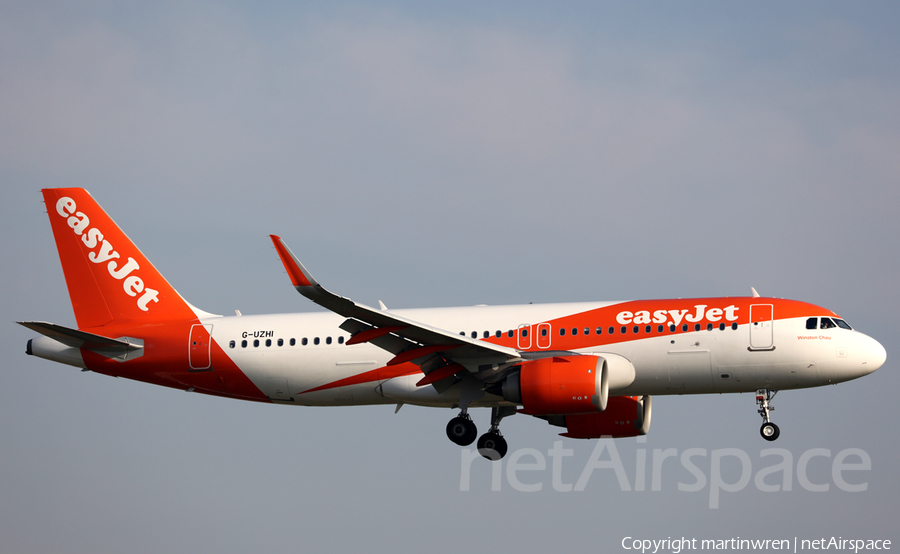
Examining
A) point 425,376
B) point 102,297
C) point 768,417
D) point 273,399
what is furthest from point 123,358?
point 768,417

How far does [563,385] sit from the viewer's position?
95.1 ft

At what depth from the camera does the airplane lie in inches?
1168

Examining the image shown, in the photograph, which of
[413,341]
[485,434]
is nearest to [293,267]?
[413,341]

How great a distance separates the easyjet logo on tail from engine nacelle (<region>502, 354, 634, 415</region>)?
13.9m

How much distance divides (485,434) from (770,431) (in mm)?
8571

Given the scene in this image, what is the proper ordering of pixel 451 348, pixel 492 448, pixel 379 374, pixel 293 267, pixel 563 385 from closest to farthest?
1. pixel 293 267
2. pixel 563 385
3. pixel 451 348
4. pixel 379 374
5. pixel 492 448

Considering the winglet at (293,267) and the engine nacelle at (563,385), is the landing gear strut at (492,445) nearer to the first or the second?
the engine nacelle at (563,385)

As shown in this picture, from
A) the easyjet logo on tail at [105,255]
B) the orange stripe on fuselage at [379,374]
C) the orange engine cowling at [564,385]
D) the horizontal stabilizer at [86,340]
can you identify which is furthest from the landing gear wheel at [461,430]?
the easyjet logo on tail at [105,255]

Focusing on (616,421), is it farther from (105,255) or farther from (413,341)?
(105,255)

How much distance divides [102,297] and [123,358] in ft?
9.50

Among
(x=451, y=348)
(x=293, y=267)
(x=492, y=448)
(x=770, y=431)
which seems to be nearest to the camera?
(x=293, y=267)

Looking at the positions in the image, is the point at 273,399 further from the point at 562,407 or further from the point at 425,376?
the point at 562,407

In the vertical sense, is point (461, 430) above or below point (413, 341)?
below

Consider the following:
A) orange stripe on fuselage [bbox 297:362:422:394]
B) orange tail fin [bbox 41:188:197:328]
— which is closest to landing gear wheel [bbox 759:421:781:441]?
orange stripe on fuselage [bbox 297:362:422:394]
